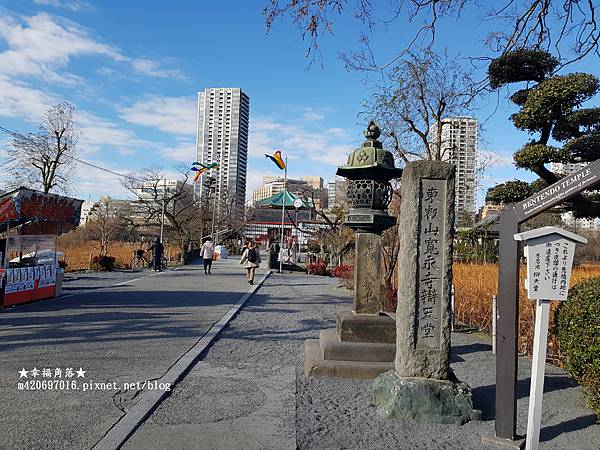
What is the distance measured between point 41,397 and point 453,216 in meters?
4.76

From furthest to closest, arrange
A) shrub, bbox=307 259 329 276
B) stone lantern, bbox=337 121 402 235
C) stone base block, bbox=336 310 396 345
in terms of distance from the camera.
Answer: shrub, bbox=307 259 329 276
stone lantern, bbox=337 121 402 235
stone base block, bbox=336 310 396 345

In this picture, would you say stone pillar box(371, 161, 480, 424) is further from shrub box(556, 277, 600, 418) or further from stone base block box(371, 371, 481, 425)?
shrub box(556, 277, 600, 418)

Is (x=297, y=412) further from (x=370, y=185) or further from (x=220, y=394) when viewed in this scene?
(x=370, y=185)

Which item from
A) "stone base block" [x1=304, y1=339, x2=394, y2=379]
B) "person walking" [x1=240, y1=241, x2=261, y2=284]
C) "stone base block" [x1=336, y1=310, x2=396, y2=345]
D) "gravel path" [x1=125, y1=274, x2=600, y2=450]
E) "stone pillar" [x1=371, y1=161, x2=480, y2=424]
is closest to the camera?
"gravel path" [x1=125, y1=274, x2=600, y2=450]

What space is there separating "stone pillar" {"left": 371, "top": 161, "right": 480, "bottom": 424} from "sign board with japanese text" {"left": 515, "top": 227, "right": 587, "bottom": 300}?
963 millimetres

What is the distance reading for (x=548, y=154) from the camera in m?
11.7

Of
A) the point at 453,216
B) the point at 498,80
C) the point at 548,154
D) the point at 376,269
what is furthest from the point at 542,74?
the point at 453,216

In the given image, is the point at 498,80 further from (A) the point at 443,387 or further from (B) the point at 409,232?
(A) the point at 443,387

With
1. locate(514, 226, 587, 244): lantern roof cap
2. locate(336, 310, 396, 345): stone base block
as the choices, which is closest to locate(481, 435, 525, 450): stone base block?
locate(514, 226, 587, 244): lantern roof cap

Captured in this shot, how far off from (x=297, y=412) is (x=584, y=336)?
3008mm

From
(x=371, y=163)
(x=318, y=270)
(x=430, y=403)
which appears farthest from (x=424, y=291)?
(x=318, y=270)

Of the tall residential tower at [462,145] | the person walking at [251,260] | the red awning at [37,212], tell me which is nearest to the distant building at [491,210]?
the tall residential tower at [462,145]

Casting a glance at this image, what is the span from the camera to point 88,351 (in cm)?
648

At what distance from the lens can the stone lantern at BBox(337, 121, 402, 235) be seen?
6.76 m
